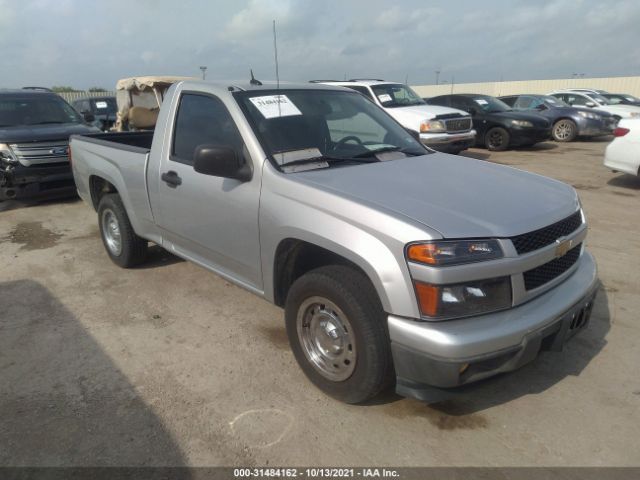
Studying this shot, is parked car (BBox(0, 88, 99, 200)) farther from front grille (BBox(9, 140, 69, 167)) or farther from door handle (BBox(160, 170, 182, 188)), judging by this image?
door handle (BBox(160, 170, 182, 188))

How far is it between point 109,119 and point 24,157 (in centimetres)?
850

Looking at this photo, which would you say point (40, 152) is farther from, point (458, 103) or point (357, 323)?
point (458, 103)

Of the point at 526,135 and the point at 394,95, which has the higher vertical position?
the point at 394,95

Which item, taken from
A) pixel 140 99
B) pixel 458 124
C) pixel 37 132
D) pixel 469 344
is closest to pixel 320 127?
pixel 469 344

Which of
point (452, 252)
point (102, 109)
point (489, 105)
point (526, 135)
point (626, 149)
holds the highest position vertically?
point (102, 109)

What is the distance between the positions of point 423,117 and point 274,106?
7702 millimetres

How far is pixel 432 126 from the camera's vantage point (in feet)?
34.0

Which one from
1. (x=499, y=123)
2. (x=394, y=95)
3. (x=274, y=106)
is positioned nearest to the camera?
(x=274, y=106)

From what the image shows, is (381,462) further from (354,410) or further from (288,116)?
(288,116)

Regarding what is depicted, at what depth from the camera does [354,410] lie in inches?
108

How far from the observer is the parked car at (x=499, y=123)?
12586 millimetres

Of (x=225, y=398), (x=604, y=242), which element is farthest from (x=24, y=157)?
(x=604, y=242)

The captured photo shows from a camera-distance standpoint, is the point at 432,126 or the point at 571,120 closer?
the point at 432,126

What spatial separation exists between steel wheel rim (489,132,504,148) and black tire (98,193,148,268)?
10815mm
